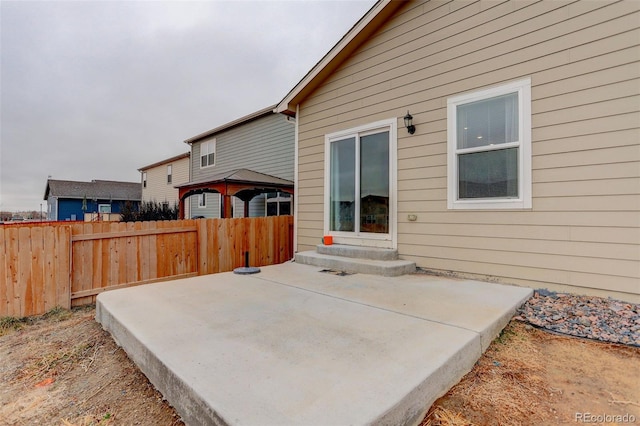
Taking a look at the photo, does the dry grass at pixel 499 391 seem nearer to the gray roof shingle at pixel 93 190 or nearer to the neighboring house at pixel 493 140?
the neighboring house at pixel 493 140

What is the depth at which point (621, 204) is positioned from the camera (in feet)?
10.4

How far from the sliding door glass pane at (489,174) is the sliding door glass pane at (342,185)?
194cm

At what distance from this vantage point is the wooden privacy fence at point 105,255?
12.8 ft

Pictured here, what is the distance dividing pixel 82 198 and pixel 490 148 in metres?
34.5

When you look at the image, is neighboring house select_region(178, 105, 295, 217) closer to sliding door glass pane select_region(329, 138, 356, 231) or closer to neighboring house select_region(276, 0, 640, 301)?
sliding door glass pane select_region(329, 138, 356, 231)

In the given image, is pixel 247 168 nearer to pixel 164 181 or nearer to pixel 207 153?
pixel 207 153

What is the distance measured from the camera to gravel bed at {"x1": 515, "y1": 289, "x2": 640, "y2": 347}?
261 cm

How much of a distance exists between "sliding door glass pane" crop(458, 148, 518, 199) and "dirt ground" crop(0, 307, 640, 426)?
1.82 m

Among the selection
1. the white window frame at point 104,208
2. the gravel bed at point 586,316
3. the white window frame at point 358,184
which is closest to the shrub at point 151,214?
the white window frame at point 358,184

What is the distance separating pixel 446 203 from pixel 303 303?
260 centimetres

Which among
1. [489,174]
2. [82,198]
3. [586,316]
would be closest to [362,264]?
[489,174]

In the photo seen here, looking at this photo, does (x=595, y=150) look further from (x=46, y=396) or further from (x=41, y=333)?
(x=41, y=333)

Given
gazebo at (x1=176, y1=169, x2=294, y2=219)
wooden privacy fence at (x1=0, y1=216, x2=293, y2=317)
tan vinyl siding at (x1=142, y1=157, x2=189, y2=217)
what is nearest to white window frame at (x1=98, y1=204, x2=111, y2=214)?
tan vinyl siding at (x1=142, y1=157, x2=189, y2=217)

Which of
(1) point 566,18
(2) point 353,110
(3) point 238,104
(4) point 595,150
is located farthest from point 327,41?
(4) point 595,150
